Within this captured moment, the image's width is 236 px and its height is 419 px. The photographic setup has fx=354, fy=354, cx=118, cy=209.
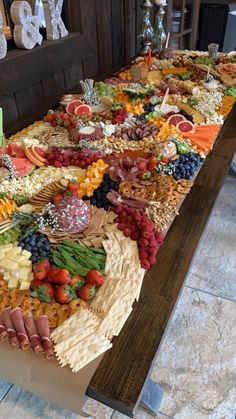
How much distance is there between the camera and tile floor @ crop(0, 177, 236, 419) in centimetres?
126

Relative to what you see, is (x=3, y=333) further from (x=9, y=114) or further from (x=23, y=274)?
(x=9, y=114)

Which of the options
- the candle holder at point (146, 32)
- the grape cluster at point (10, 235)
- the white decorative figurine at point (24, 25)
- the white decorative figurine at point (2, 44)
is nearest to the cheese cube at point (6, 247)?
the grape cluster at point (10, 235)

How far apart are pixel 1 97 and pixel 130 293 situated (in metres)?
1.43

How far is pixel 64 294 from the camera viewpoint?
886mm

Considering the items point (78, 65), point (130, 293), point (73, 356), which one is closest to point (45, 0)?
point (78, 65)

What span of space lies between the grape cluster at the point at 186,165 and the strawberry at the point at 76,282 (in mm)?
638

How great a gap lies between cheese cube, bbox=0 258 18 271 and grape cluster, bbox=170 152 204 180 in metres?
0.73

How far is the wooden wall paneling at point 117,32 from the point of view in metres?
2.77

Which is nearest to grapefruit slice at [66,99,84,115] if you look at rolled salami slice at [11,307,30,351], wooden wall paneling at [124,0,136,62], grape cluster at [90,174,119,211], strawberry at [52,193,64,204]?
grape cluster at [90,174,119,211]

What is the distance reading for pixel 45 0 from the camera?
2.04 meters

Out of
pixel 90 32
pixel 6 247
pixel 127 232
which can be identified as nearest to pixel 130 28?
pixel 90 32

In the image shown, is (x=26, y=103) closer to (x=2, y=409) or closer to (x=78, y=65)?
(x=78, y=65)

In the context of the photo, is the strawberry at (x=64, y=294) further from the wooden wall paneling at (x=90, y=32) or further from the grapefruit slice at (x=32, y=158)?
the wooden wall paneling at (x=90, y=32)

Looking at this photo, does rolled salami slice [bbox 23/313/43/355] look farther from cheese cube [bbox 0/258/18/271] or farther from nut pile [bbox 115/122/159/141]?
nut pile [bbox 115/122/159/141]
